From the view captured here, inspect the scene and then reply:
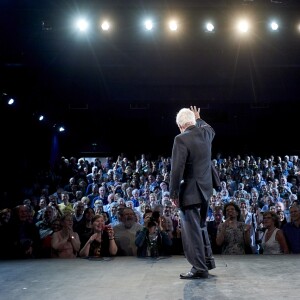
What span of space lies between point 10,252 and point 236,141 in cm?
1182

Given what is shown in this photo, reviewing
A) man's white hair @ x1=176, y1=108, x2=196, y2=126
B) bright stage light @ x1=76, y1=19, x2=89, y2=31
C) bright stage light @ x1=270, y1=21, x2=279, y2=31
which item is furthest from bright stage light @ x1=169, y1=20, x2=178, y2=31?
man's white hair @ x1=176, y1=108, x2=196, y2=126

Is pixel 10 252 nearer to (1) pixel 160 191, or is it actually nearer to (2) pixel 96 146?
(1) pixel 160 191

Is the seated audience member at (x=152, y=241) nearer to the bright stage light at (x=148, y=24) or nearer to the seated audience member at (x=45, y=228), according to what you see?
the seated audience member at (x=45, y=228)

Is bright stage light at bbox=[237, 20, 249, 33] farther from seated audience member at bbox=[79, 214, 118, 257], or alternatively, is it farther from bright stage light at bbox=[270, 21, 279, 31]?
seated audience member at bbox=[79, 214, 118, 257]

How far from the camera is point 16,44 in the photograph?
976 cm

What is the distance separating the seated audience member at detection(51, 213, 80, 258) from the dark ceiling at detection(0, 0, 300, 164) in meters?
6.53

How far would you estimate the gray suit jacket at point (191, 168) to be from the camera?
278 cm

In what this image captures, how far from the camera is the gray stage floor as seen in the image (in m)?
2.30

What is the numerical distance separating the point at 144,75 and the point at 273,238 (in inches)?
320

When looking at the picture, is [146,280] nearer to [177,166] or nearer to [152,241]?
[177,166]

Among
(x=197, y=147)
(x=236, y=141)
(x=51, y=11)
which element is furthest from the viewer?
(x=236, y=141)

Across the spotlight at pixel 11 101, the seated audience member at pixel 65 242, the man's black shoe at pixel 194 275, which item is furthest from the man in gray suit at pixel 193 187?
the spotlight at pixel 11 101

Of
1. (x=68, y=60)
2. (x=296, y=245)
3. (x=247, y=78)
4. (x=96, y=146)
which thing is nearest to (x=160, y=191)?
(x=296, y=245)

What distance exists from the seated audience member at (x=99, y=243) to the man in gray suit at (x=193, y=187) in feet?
4.56
